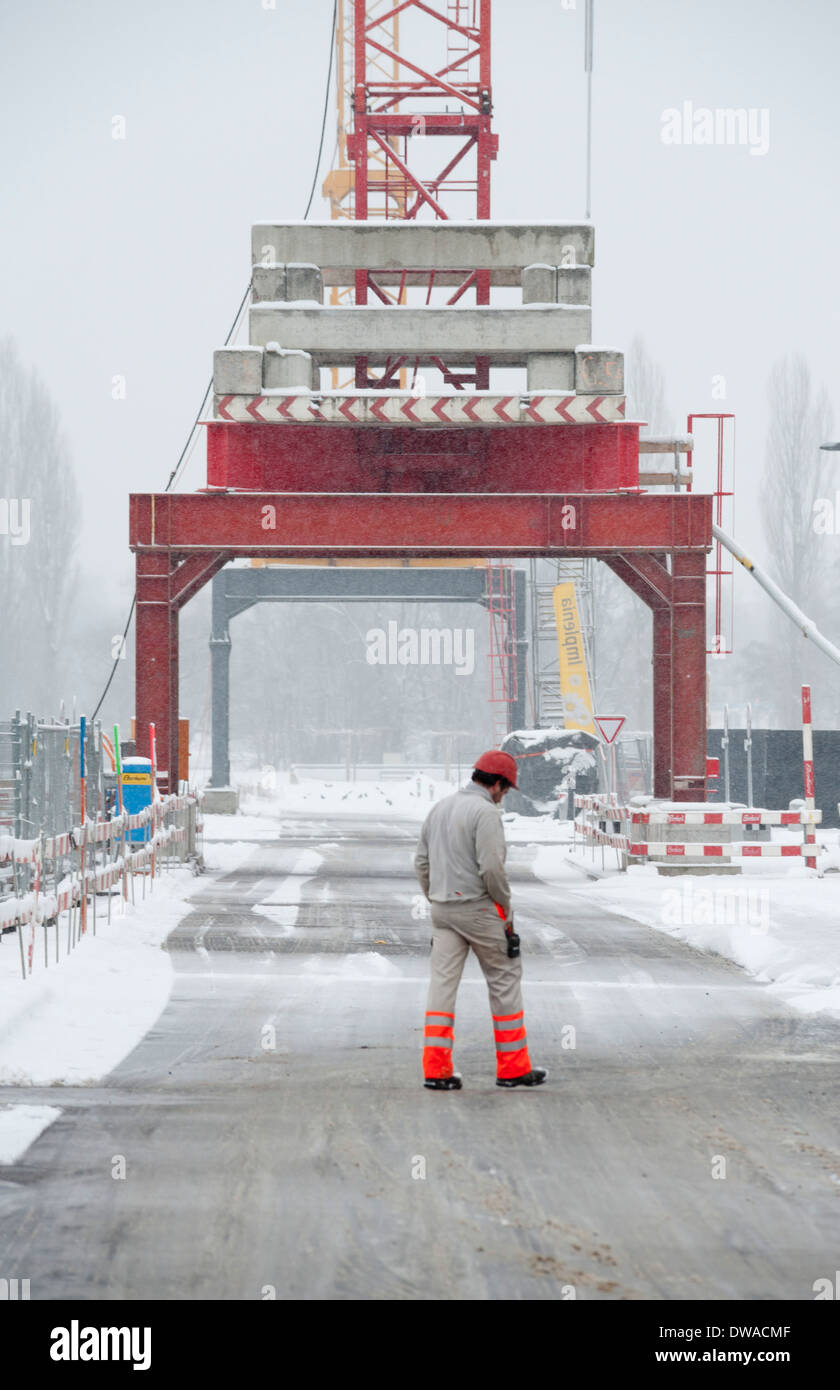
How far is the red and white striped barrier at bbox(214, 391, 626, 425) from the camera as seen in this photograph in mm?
23422

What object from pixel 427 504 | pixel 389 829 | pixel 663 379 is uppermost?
pixel 663 379

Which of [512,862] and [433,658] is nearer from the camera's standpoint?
[512,862]

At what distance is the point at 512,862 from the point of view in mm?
28641

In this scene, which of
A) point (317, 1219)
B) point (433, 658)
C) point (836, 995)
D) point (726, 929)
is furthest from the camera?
point (433, 658)

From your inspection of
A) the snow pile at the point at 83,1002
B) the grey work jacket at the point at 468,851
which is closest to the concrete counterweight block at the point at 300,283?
the snow pile at the point at 83,1002

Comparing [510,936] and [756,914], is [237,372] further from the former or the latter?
[510,936]

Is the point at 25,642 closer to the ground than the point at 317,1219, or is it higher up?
higher up

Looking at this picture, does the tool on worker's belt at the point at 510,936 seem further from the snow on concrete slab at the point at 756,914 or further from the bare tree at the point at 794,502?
the bare tree at the point at 794,502

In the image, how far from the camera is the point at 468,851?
29.1 ft

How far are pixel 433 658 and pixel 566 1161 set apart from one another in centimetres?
8384

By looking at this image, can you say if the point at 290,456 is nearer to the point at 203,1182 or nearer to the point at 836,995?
the point at 836,995

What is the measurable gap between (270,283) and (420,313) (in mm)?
2211

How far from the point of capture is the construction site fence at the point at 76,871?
1280 cm
